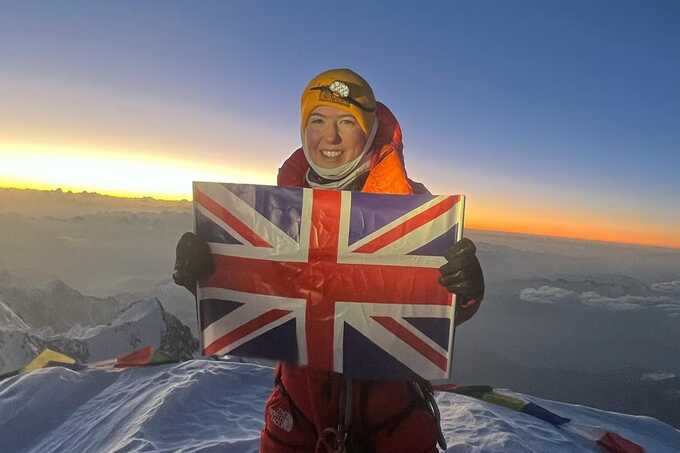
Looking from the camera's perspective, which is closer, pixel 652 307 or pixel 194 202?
pixel 194 202

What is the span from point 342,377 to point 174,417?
13.5ft

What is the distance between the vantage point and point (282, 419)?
7.19 feet

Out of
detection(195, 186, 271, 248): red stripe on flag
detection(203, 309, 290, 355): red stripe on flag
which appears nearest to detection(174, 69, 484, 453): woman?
detection(195, 186, 271, 248): red stripe on flag

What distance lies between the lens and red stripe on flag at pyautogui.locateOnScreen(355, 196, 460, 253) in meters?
1.81

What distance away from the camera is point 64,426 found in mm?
5328

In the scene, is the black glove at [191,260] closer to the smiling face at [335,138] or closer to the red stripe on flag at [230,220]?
the red stripe on flag at [230,220]

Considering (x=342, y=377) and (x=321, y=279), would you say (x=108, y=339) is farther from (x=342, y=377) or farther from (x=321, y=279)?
(x=321, y=279)

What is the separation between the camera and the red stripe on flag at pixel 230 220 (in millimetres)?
1980

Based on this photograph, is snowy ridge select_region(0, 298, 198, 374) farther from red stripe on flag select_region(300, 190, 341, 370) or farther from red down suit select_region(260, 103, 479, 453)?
red stripe on flag select_region(300, 190, 341, 370)

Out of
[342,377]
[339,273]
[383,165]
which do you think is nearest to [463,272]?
[339,273]

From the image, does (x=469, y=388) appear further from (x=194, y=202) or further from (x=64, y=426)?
(x=194, y=202)

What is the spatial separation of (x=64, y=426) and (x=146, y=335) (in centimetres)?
2288

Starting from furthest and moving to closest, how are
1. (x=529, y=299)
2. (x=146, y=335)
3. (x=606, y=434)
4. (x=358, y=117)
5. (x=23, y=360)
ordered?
(x=529, y=299) < (x=146, y=335) < (x=23, y=360) < (x=606, y=434) < (x=358, y=117)

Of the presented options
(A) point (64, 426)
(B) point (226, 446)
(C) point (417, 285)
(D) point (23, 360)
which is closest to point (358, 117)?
(C) point (417, 285)
